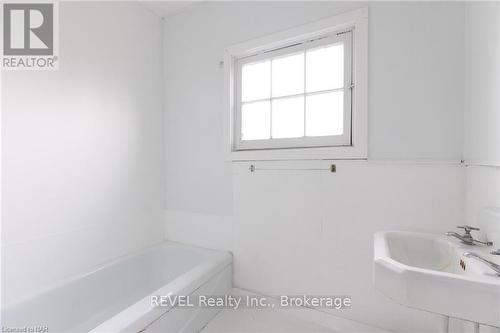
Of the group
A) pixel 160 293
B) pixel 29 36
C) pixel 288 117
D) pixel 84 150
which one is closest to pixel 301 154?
pixel 288 117

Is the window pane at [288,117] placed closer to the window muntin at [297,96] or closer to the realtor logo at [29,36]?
the window muntin at [297,96]

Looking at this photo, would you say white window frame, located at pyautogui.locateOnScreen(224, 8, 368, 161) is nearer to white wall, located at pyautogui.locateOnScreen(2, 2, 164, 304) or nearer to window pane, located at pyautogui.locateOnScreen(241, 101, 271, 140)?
window pane, located at pyautogui.locateOnScreen(241, 101, 271, 140)

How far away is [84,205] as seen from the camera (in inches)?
64.2

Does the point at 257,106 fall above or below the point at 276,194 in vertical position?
above

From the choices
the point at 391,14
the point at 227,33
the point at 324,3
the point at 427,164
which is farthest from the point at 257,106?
the point at 427,164

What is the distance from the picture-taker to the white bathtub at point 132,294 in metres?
1.21

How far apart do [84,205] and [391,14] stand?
7.52 ft

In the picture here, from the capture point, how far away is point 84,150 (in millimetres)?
1634

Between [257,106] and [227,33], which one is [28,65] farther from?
[257,106]

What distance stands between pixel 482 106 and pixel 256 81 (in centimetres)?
137

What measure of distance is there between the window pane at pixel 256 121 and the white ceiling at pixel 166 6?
103cm

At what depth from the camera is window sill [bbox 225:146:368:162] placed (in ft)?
4.91

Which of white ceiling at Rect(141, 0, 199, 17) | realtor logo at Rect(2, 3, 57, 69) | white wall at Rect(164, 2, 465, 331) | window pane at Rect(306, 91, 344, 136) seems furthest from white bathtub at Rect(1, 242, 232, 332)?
white ceiling at Rect(141, 0, 199, 17)

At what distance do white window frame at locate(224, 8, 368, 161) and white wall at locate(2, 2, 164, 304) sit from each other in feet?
2.45
